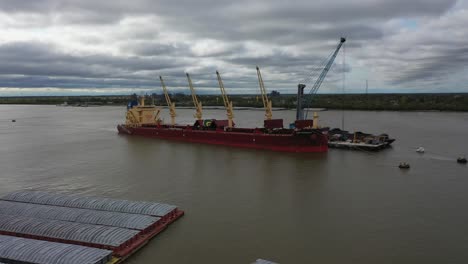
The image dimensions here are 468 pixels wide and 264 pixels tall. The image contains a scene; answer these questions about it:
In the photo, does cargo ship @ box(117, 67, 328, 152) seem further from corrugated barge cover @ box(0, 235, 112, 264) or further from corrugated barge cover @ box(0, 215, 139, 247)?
corrugated barge cover @ box(0, 235, 112, 264)

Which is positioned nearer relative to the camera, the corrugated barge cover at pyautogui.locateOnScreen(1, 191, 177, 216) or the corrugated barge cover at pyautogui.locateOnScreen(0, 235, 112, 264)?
the corrugated barge cover at pyautogui.locateOnScreen(0, 235, 112, 264)

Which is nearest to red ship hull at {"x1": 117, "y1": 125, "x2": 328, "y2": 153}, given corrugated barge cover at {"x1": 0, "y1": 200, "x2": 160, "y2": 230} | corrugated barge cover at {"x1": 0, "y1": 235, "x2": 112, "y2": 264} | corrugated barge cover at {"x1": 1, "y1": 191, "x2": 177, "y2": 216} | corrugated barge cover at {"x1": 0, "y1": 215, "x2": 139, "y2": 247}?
corrugated barge cover at {"x1": 1, "y1": 191, "x2": 177, "y2": 216}

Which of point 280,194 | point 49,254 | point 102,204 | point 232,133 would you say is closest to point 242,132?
point 232,133

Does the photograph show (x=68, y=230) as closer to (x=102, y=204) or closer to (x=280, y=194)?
(x=102, y=204)

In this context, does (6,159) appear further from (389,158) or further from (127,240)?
(389,158)

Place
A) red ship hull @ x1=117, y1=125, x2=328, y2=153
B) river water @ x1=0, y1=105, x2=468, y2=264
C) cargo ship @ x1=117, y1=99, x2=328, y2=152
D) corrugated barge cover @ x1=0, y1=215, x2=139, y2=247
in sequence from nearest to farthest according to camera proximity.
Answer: corrugated barge cover @ x1=0, y1=215, x2=139, y2=247
river water @ x1=0, y1=105, x2=468, y2=264
red ship hull @ x1=117, y1=125, x2=328, y2=153
cargo ship @ x1=117, y1=99, x2=328, y2=152
